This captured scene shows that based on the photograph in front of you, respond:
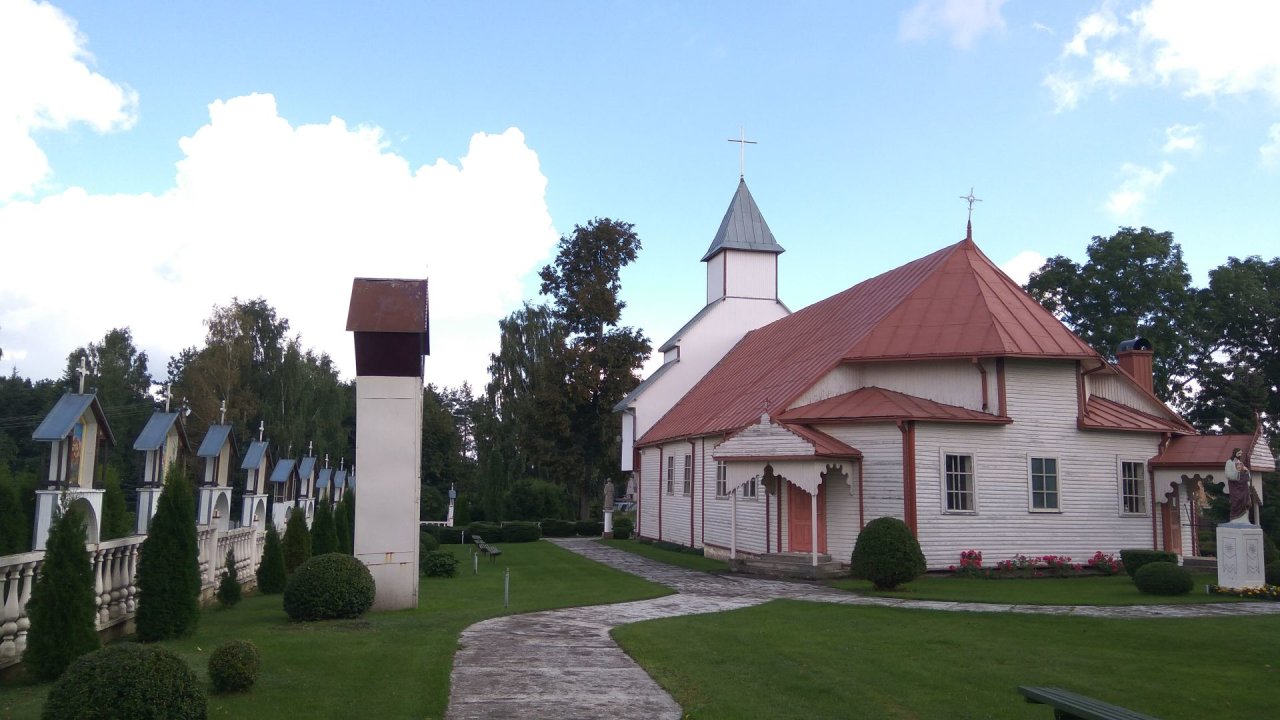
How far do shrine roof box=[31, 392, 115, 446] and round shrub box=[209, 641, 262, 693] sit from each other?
22.2 feet

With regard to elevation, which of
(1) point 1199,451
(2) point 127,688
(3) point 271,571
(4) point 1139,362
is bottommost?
(3) point 271,571

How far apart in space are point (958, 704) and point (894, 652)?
2.63 metres

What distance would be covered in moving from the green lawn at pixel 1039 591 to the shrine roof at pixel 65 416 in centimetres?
1358

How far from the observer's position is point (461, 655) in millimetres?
10484

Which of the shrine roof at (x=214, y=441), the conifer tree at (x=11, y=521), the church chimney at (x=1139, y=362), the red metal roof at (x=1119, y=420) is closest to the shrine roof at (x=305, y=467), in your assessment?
the shrine roof at (x=214, y=441)

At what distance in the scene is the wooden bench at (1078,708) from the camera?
636 centimetres

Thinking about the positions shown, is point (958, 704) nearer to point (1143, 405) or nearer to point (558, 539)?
point (1143, 405)

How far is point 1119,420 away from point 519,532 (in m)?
23.1

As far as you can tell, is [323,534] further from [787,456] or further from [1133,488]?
[1133,488]

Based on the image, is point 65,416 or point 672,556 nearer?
point 65,416

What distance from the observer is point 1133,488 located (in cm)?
2245

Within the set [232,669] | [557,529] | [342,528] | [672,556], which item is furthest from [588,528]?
[232,669]

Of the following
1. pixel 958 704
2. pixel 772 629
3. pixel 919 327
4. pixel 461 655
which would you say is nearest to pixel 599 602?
pixel 772 629

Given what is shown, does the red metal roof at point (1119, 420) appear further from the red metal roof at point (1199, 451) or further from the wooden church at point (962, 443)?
the red metal roof at point (1199, 451)
